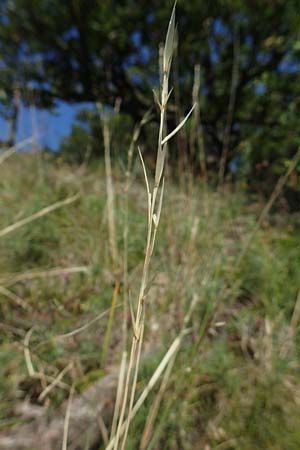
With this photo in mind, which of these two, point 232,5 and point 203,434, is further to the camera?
point 232,5

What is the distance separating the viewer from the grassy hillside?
30.0 inches

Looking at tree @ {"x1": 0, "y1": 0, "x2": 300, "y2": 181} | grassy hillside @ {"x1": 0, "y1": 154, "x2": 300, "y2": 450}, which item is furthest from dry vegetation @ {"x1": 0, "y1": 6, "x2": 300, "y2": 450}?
tree @ {"x1": 0, "y1": 0, "x2": 300, "y2": 181}

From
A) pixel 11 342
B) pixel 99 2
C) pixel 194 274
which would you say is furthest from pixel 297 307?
pixel 99 2

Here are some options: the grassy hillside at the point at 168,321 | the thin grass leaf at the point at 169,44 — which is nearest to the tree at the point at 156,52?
the grassy hillside at the point at 168,321

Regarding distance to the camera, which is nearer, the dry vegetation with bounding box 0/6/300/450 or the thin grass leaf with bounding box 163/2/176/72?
the thin grass leaf with bounding box 163/2/176/72

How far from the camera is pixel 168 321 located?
3.33 feet

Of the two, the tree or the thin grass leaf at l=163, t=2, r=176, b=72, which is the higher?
the tree

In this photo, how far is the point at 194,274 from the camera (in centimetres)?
103

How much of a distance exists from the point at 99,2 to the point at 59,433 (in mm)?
4795

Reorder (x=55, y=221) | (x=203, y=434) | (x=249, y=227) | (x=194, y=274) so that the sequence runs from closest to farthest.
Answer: (x=203, y=434) → (x=194, y=274) → (x=55, y=221) → (x=249, y=227)

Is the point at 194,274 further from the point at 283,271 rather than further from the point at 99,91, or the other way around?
the point at 99,91

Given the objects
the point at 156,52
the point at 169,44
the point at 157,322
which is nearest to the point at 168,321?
the point at 157,322

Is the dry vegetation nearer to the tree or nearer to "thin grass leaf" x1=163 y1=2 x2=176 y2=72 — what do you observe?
"thin grass leaf" x1=163 y1=2 x2=176 y2=72

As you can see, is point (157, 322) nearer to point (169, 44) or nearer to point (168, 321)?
point (168, 321)
